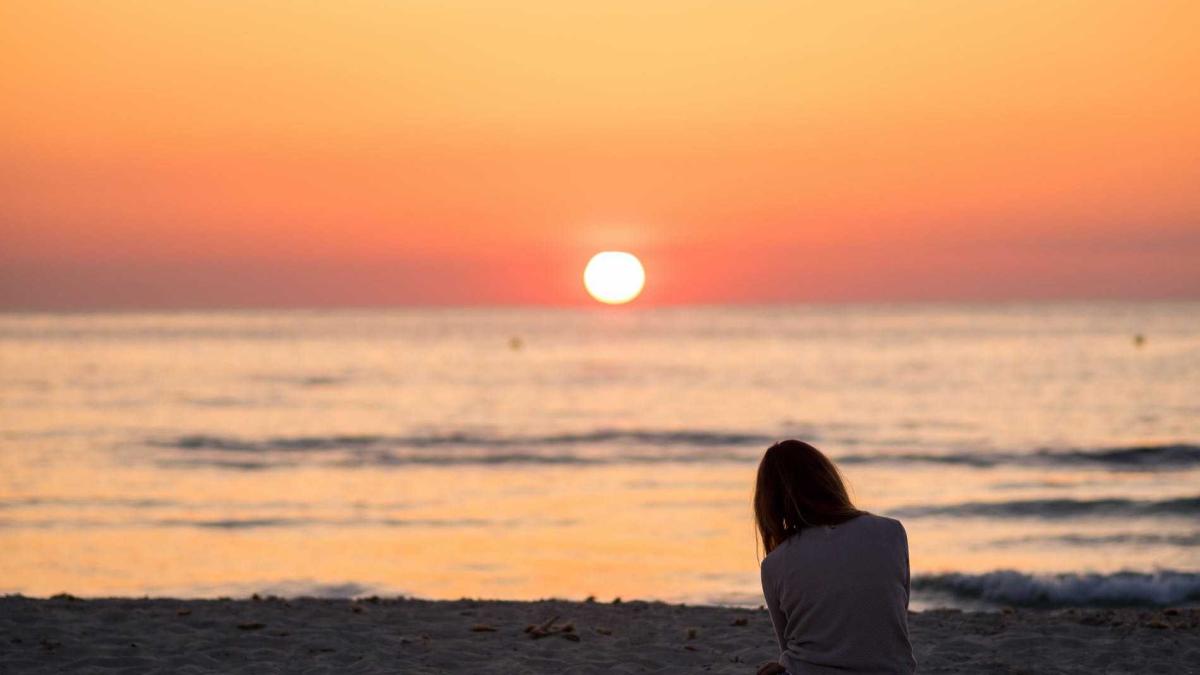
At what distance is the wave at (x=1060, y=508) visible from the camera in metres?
18.1

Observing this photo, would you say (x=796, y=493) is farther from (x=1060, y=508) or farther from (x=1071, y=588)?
(x=1060, y=508)

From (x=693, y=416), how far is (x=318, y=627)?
27823 millimetres

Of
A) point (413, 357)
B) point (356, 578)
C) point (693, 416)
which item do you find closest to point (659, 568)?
point (356, 578)

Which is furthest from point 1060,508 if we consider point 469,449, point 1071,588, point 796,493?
point 796,493

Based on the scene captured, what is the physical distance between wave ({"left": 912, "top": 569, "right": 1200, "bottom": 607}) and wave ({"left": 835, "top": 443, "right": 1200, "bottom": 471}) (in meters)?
11.9

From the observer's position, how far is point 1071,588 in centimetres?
1244

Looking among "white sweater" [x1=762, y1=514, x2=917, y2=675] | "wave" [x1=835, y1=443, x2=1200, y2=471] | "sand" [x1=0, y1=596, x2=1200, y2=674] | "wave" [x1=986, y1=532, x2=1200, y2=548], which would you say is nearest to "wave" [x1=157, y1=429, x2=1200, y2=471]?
"wave" [x1=835, y1=443, x2=1200, y2=471]

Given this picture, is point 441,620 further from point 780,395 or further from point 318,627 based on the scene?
point 780,395

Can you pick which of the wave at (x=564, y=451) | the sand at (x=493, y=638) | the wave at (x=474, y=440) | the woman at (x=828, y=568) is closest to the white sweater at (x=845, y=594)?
the woman at (x=828, y=568)

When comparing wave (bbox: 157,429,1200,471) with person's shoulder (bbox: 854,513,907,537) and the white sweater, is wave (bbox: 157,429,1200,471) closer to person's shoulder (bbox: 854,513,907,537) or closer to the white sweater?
the white sweater

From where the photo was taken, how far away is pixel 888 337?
3494 inches

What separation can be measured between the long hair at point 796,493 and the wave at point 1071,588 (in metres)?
8.91

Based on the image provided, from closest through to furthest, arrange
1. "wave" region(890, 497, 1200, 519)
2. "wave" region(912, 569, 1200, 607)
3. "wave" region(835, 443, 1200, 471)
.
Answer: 1. "wave" region(912, 569, 1200, 607)
2. "wave" region(890, 497, 1200, 519)
3. "wave" region(835, 443, 1200, 471)

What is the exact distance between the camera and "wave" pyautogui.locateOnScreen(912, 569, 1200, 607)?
1209 cm
